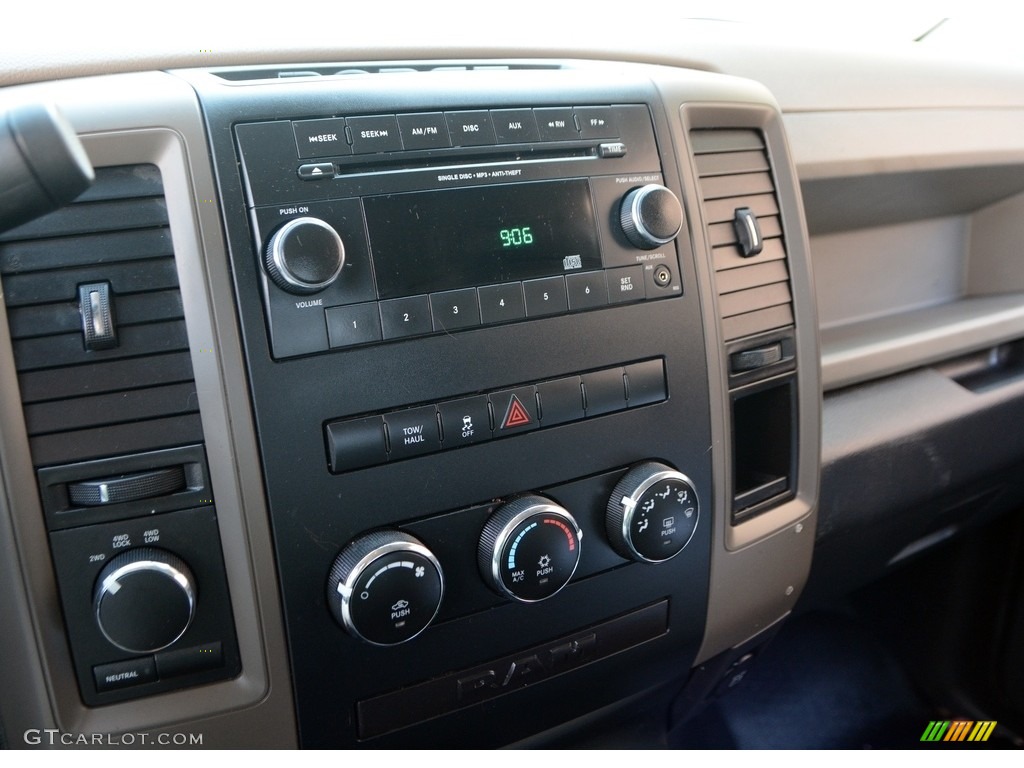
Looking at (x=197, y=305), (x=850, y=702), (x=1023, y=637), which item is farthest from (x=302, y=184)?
(x=1023, y=637)

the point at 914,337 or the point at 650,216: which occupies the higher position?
the point at 650,216

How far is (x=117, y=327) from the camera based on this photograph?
2.09ft

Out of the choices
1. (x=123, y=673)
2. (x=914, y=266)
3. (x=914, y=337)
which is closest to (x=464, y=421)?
(x=123, y=673)

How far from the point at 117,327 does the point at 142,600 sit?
8.5 inches

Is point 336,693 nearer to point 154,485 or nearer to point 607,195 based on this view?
point 154,485

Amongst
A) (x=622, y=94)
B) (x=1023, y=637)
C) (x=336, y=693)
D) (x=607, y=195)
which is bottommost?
(x=1023, y=637)

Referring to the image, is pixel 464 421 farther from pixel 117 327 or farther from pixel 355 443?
pixel 117 327

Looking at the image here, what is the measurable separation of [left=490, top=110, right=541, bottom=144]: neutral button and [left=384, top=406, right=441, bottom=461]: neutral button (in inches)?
10.4

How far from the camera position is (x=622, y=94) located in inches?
33.2

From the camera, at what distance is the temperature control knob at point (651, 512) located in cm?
81

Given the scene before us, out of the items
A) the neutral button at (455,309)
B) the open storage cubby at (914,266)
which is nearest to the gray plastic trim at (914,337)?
the open storage cubby at (914,266)

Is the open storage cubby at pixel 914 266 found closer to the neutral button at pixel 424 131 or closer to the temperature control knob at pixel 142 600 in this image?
the neutral button at pixel 424 131

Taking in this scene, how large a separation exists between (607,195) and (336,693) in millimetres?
539

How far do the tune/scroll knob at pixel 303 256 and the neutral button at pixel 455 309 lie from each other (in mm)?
98
